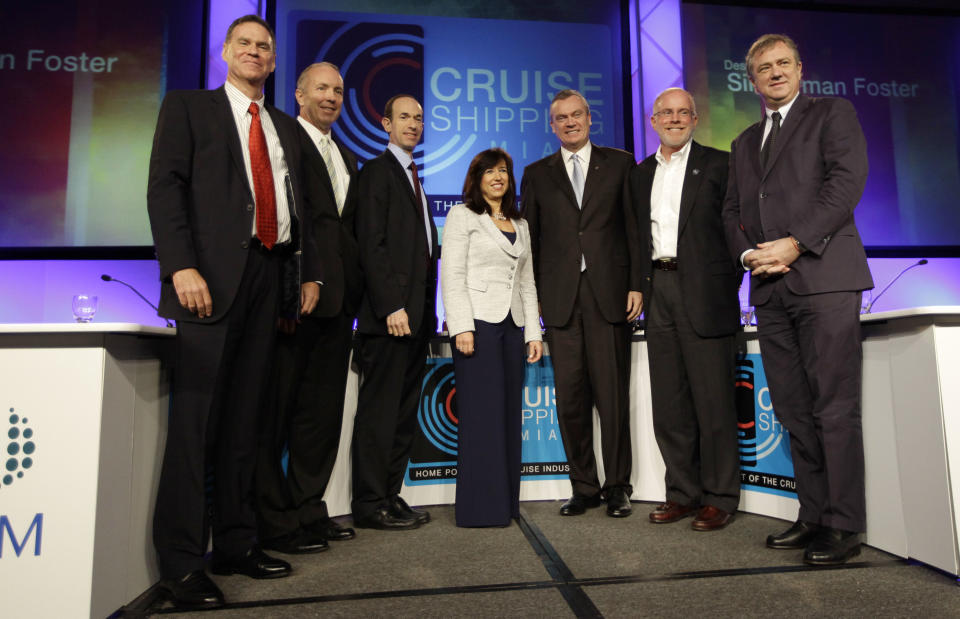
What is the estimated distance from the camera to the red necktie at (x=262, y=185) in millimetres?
2010

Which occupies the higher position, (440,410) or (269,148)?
(269,148)

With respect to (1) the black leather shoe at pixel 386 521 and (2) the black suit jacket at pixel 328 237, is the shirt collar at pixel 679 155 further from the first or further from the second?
(1) the black leather shoe at pixel 386 521

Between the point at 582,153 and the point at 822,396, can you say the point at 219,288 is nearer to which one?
the point at 582,153

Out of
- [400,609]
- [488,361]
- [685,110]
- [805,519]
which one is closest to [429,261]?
[488,361]

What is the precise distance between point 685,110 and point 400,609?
94.8 inches

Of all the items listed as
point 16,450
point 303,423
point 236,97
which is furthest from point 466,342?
point 16,450

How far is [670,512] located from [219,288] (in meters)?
2.05

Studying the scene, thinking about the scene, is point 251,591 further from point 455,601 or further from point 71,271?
point 71,271

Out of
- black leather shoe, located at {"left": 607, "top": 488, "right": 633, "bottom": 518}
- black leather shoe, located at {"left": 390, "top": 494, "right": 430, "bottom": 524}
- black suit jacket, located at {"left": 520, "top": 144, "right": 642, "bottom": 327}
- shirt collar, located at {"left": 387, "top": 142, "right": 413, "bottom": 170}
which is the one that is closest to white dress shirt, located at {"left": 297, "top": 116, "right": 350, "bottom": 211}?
shirt collar, located at {"left": 387, "top": 142, "right": 413, "bottom": 170}

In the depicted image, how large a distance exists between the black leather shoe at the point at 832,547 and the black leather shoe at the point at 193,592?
1.88 meters

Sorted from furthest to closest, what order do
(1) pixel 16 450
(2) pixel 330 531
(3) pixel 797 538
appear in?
(2) pixel 330 531 → (3) pixel 797 538 → (1) pixel 16 450

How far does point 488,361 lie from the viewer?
276cm

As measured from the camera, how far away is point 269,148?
2158 millimetres

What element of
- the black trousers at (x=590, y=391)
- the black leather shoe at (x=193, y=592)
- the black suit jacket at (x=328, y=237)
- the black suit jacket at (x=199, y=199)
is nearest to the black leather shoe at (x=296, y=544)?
the black leather shoe at (x=193, y=592)
